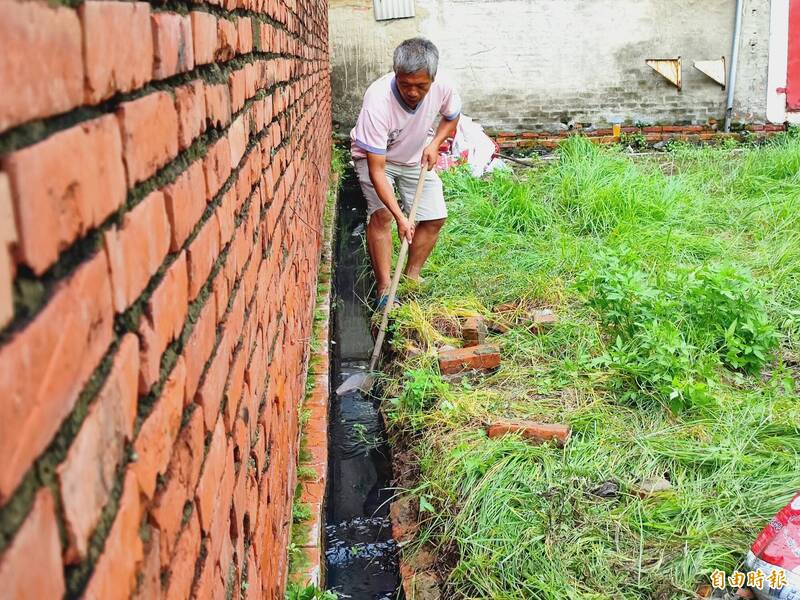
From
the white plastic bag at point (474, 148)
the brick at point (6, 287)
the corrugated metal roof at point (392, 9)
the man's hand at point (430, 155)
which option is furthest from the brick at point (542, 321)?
the corrugated metal roof at point (392, 9)

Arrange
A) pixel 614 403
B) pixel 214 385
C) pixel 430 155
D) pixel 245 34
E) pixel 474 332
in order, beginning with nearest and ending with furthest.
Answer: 1. pixel 214 385
2. pixel 245 34
3. pixel 614 403
4. pixel 474 332
5. pixel 430 155

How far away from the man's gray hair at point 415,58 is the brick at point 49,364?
397cm

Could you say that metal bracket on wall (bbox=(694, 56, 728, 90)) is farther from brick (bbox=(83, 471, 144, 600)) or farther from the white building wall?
brick (bbox=(83, 471, 144, 600))

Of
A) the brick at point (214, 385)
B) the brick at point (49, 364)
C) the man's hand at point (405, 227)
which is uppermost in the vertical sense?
the brick at point (49, 364)

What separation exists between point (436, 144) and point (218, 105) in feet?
12.4

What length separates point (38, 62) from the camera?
58cm

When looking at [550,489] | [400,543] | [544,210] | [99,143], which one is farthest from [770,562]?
[544,210]

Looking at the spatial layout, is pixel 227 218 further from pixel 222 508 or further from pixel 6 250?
pixel 6 250

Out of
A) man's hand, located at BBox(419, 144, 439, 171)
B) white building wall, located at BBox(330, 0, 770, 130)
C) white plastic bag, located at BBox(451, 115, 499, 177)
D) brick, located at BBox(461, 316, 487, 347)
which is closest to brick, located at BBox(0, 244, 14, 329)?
brick, located at BBox(461, 316, 487, 347)

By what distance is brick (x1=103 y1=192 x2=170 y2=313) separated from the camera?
0.76 meters

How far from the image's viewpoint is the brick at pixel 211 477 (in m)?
1.17

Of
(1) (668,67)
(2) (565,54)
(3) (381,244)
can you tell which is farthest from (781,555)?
(1) (668,67)

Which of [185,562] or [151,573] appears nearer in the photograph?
[151,573]

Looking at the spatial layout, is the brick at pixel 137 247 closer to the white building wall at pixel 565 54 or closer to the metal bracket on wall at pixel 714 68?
the white building wall at pixel 565 54
